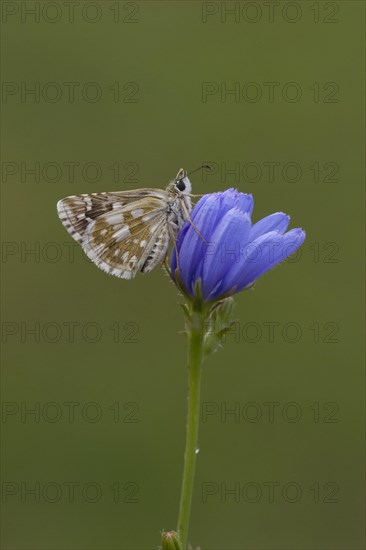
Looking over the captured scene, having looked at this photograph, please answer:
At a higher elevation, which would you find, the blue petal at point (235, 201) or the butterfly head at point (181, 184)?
the butterfly head at point (181, 184)

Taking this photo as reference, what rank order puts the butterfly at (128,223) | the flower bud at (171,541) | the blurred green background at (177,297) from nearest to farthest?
the flower bud at (171,541) → the butterfly at (128,223) → the blurred green background at (177,297)

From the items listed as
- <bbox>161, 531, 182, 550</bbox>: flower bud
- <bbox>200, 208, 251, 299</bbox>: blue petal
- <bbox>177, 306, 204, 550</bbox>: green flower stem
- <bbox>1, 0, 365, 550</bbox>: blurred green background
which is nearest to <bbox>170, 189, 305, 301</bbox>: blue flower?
<bbox>200, 208, 251, 299</bbox>: blue petal

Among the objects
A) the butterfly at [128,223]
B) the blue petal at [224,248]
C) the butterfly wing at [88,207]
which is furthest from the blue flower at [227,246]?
the butterfly wing at [88,207]

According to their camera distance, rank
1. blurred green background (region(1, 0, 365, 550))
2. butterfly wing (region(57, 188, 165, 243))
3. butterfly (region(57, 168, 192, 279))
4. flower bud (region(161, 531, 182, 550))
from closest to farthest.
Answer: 1. flower bud (region(161, 531, 182, 550))
2. butterfly (region(57, 168, 192, 279))
3. butterfly wing (region(57, 188, 165, 243))
4. blurred green background (region(1, 0, 365, 550))

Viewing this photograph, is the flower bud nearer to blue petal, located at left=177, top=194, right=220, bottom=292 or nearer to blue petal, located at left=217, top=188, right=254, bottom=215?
blue petal, located at left=177, top=194, right=220, bottom=292

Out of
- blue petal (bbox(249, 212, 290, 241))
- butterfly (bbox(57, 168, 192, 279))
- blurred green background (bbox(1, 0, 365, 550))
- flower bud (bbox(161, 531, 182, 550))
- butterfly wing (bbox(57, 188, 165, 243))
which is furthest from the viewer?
blurred green background (bbox(1, 0, 365, 550))

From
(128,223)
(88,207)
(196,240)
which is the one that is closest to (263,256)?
(196,240)

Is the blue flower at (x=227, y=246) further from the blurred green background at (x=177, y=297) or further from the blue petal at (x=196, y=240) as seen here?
the blurred green background at (x=177, y=297)

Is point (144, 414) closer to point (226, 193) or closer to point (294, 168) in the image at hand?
point (294, 168)
